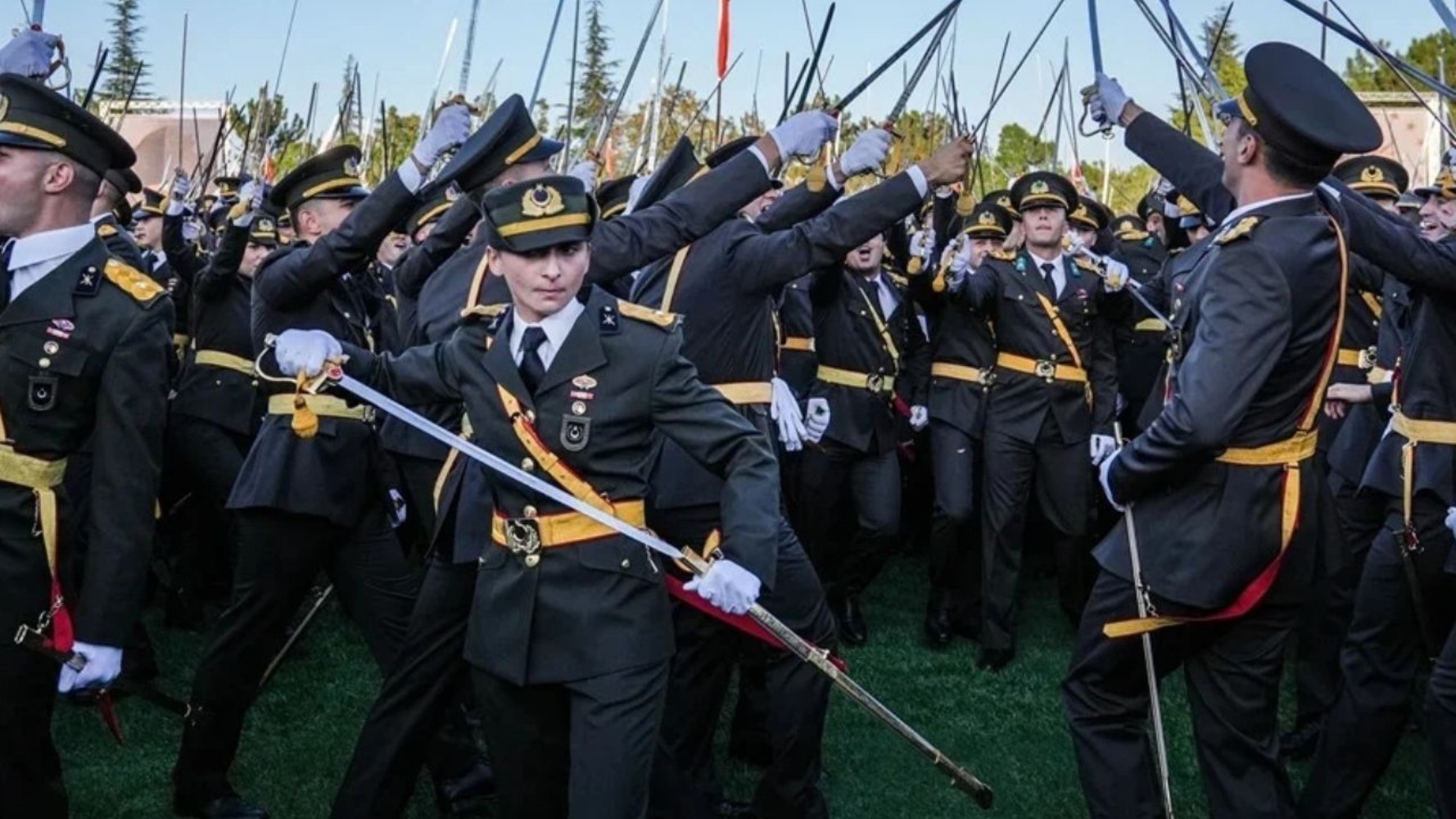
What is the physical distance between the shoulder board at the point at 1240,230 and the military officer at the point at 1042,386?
12.0ft

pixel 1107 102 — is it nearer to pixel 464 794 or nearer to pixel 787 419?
pixel 787 419

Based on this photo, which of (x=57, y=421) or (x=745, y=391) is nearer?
(x=57, y=421)

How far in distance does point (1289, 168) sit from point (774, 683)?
2.23 meters

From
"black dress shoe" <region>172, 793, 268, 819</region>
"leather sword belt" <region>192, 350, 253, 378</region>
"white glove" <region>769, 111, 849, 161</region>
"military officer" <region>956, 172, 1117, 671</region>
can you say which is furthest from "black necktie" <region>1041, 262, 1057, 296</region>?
"black dress shoe" <region>172, 793, 268, 819</region>

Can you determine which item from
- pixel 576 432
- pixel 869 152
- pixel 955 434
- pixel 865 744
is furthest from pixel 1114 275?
pixel 576 432

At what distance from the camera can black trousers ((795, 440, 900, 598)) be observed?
7797mm

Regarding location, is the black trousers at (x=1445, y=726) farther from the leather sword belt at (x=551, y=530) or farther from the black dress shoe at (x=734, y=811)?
the leather sword belt at (x=551, y=530)

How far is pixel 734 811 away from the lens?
18.0 feet

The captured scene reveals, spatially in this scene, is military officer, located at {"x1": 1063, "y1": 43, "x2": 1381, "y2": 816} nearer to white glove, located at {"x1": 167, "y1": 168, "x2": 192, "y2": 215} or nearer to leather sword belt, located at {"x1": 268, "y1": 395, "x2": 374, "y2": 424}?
leather sword belt, located at {"x1": 268, "y1": 395, "x2": 374, "y2": 424}

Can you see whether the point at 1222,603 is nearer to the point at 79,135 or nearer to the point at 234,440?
the point at 79,135

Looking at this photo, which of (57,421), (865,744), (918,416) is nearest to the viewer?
(57,421)

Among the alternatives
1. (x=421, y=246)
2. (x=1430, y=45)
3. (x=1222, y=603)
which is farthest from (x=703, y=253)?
(x=1430, y=45)

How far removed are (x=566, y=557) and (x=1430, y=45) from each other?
3713 centimetres

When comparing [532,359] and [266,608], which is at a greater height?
[532,359]
